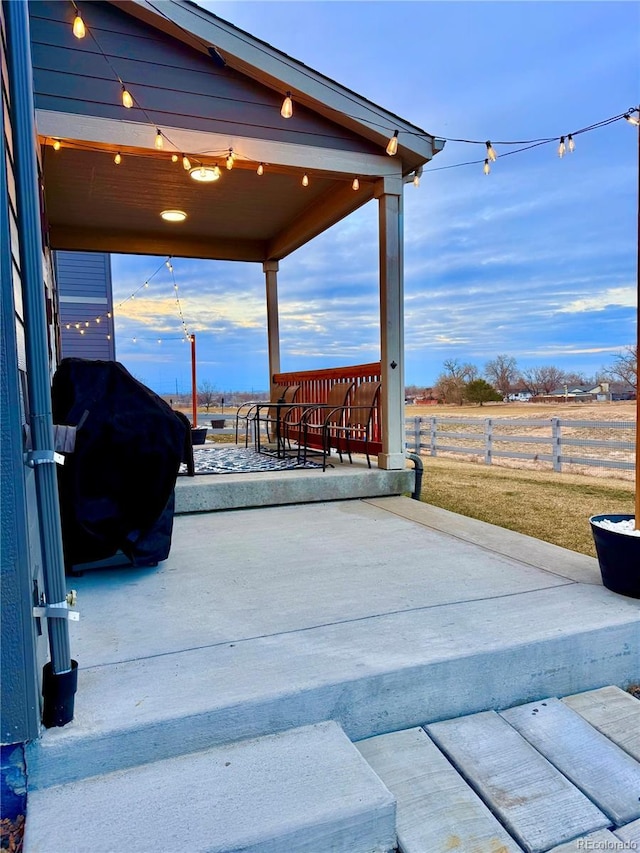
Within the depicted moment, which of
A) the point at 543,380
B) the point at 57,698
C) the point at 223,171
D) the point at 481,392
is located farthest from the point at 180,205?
the point at 543,380

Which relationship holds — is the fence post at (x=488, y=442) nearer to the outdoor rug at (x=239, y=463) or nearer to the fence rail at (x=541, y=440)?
the fence rail at (x=541, y=440)

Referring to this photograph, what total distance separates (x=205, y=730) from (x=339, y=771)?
0.34 m

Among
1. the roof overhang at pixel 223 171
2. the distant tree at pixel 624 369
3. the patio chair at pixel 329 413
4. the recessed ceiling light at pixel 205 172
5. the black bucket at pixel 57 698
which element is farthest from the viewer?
the distant tree at pixel 624 369

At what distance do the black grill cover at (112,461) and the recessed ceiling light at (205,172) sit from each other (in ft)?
7.89

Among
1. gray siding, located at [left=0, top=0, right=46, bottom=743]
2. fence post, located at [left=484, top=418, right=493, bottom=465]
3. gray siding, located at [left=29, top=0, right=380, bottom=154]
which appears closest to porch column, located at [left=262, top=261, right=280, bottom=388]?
gray siding, located at [left=29, top=0, right=380, bottom=154]

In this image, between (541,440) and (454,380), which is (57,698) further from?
(454,380)

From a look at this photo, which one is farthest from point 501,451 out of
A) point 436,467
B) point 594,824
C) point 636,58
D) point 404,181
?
point 594,824

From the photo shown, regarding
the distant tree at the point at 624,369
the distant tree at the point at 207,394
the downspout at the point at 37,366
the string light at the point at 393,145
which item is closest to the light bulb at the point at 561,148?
the string light at the point at 393,145

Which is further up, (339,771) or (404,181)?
(404,181)

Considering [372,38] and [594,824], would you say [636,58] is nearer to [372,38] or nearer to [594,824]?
[594,824]

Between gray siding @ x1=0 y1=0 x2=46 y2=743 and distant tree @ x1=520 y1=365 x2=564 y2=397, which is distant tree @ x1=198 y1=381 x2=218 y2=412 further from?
gray siding @ x1=0 y1=0 x2=46 y2=743

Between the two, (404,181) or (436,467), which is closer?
(404,181)

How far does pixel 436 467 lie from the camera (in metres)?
9.02

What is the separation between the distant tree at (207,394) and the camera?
1611 cm
